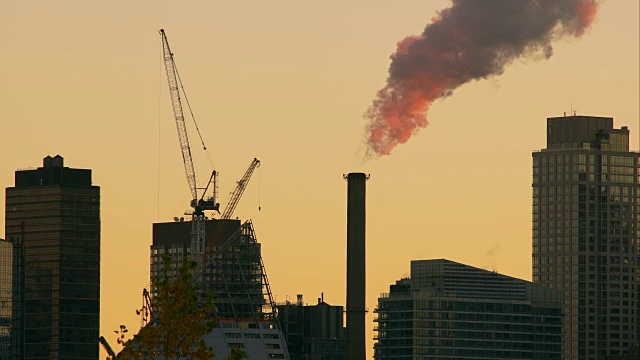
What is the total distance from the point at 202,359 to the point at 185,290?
3.64 meters

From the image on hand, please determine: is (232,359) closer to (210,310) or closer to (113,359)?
(210,310)

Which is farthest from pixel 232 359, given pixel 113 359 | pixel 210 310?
pixel 113 359

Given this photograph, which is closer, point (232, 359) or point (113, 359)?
point (232, 359)

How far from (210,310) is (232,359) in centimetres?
300

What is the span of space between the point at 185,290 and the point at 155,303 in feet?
5.85

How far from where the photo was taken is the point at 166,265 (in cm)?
9888

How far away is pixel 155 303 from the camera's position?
3895 inches

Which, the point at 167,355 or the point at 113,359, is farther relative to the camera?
the point at 113,359

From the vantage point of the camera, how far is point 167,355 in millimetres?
96438

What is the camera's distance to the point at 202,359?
10031cm

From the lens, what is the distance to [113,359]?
103 meters

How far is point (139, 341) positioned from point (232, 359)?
5219 millimetres

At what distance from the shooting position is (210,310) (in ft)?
322

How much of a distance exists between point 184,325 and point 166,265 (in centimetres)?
321
